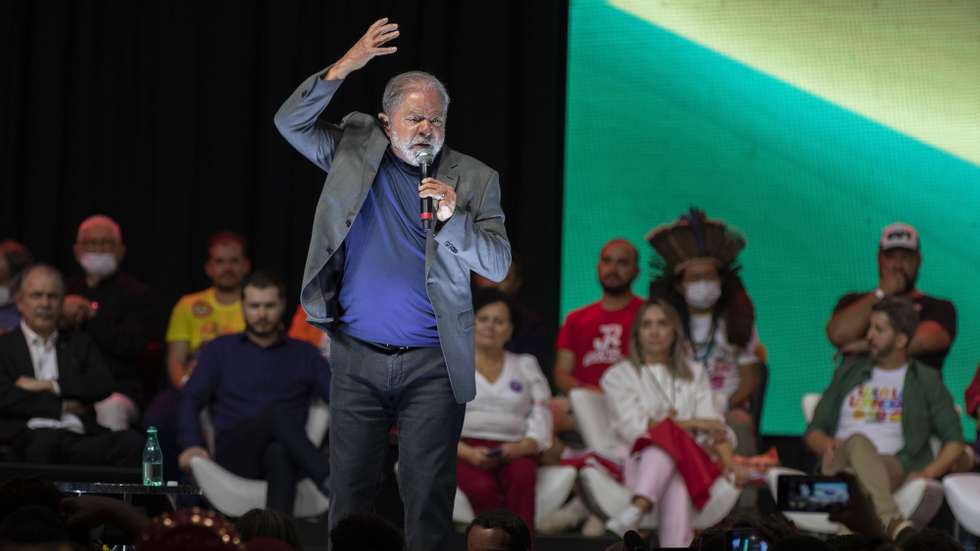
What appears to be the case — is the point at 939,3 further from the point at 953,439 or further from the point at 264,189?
the point at 264,189

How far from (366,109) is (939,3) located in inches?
116

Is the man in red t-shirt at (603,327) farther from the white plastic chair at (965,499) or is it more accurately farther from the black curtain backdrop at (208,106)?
the white plastic chair at (965,499)

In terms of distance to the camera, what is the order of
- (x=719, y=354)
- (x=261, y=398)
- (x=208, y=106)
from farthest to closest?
1. (x=208, y=106)
2. (x=719, y=354)
3. (x=261, y=398)

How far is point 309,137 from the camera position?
3.53 meters

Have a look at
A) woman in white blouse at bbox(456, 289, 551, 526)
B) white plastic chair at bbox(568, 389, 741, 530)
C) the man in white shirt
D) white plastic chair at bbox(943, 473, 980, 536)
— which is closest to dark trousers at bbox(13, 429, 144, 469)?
the man in white shirt

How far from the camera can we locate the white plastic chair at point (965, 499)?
563 centimetres

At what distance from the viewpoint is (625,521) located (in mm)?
5699

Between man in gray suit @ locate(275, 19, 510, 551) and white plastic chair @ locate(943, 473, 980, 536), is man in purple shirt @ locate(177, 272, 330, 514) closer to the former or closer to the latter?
man in gray suit @ locate(275, 19, 510, 551)

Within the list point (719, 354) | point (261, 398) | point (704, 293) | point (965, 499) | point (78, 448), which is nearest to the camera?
point (965, 499)

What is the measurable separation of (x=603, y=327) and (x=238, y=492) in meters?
1.92

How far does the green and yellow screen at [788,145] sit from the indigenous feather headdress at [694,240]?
0.43 metres

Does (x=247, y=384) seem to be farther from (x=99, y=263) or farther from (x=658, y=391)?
(x=658, y=391)

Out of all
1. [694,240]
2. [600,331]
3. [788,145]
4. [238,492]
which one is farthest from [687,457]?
[788,145]

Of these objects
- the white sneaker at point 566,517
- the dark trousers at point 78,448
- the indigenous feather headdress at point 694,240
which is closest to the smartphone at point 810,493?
the white sneaker at point 566,517
